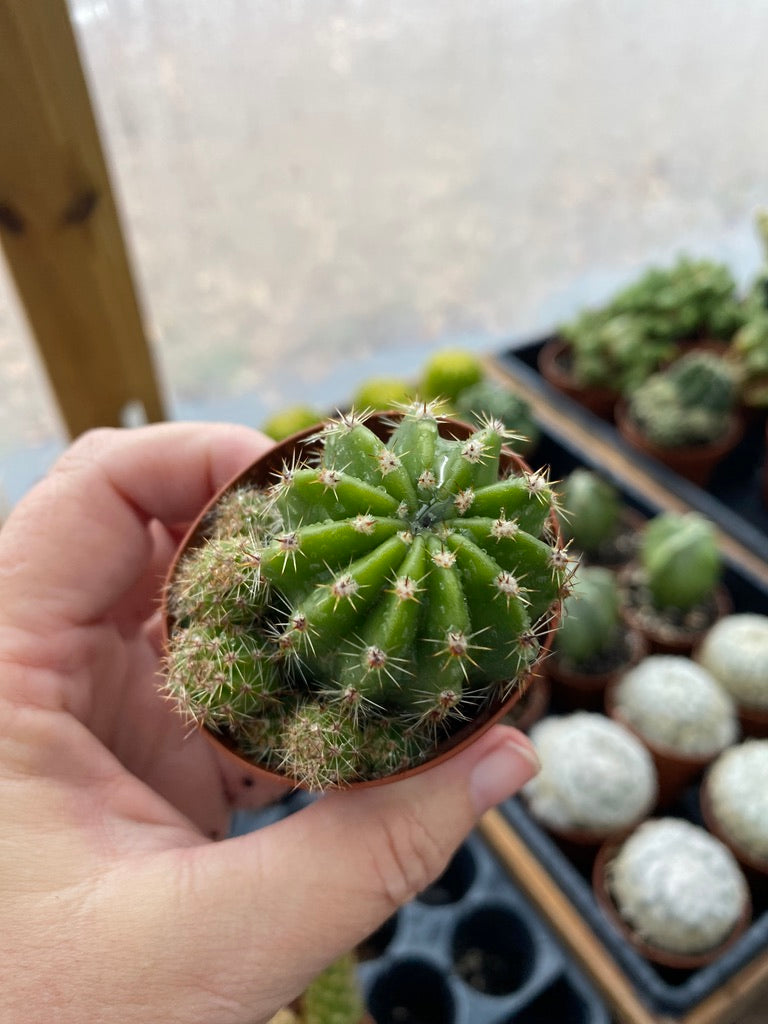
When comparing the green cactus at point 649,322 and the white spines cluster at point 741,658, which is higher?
the green cactus at point 649,322

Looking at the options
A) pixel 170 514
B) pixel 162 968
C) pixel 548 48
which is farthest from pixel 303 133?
pixel 162 968

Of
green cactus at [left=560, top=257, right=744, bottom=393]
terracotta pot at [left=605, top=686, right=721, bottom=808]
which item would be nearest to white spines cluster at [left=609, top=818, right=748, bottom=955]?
terracotta pot at [left=605, top=686, right=721, bottom=808]

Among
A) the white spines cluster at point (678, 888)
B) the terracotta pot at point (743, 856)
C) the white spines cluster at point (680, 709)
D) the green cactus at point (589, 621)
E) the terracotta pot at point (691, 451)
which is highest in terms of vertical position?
the terracotta pot at point (691, 451)

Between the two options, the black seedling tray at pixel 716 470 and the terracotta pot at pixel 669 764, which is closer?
the terracotta pot at pixel 669 764

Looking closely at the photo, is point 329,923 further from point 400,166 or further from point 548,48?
point 548,48

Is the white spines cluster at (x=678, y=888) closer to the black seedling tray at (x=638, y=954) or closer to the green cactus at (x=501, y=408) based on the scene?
the black seedling tray at (x=638, y=954)

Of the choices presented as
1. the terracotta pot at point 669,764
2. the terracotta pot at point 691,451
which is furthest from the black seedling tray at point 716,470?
the terracotta pot at point 669,764

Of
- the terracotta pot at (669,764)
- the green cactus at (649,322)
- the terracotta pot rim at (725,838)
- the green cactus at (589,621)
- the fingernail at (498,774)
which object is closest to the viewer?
the fingernail at (498,774)
